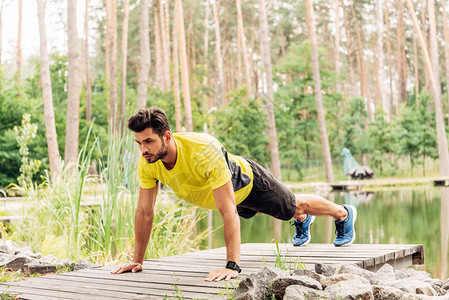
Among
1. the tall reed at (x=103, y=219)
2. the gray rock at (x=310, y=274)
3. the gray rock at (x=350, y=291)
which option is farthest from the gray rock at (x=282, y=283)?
the tall reed at (x=103, y=219)

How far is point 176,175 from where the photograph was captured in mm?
3164

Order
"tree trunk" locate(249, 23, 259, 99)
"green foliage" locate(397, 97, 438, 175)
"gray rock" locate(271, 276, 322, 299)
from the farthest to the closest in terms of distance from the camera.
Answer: "tree trunk" locate(249, 23, 259, 99) → "green foliage" locate(397, 97, 438, 175) → "gray rock" locate(271, 276, 322, 299)

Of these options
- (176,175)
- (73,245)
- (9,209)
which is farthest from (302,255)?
(9,209)

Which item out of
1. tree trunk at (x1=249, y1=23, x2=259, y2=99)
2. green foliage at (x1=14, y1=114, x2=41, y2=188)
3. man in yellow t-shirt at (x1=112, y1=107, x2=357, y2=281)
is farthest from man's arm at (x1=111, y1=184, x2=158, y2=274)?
tree trunk at (x1=249, y1=23, x2=259, y2=99)

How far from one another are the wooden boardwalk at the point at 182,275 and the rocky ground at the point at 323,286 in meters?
0.16

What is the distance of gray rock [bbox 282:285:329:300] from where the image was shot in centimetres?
259

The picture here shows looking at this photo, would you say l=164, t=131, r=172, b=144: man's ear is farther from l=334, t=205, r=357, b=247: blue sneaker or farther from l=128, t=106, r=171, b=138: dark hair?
l=334, t=205, r=357, b=247: blue sneaker

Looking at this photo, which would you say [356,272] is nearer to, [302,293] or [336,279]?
[336,279]

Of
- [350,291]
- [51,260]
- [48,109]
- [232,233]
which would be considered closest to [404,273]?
[350,291]

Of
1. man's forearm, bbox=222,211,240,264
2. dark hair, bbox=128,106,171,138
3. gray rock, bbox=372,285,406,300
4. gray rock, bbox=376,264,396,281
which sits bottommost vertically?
gray rock, bbox=376,264,396,281

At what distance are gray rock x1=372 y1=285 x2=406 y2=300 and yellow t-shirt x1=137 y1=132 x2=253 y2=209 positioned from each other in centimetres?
97

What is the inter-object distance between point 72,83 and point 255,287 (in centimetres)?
1028

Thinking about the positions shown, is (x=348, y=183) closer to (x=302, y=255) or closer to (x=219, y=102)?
(x=219, y=102)

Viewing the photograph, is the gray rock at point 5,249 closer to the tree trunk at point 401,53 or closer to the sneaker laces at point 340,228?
the sneaker laces at point 340,228
